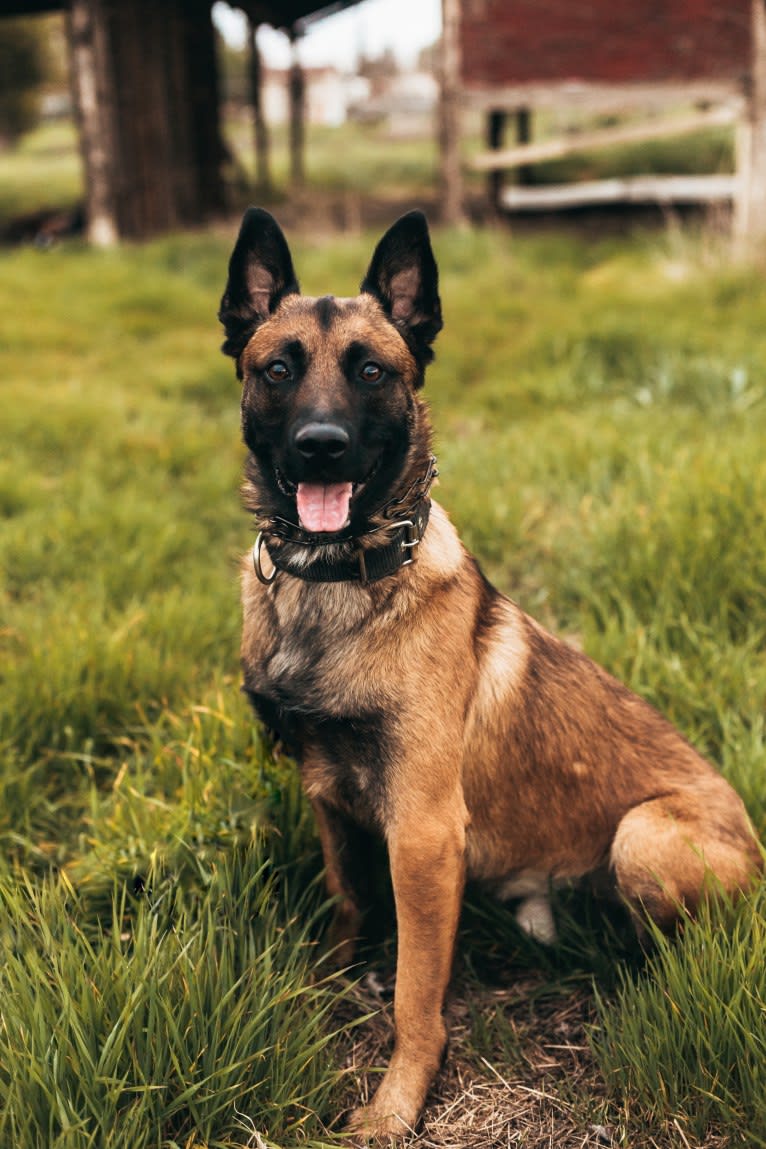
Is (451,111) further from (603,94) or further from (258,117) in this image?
(258,117)

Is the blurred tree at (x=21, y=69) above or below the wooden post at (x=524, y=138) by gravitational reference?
above

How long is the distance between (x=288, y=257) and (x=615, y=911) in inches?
70.8

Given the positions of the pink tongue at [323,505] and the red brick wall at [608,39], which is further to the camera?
the red brick wall at [608,39]

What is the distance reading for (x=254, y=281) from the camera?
7.87 feet

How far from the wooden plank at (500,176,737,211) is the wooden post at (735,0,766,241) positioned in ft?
1.64

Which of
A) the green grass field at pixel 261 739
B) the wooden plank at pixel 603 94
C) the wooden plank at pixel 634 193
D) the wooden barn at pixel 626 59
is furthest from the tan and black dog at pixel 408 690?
the wooden plank at pixel 634 193

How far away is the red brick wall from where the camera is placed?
9.88 m

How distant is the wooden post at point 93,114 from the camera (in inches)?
411

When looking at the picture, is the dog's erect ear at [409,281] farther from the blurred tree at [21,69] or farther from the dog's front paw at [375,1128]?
the blurred tree at [21,69]

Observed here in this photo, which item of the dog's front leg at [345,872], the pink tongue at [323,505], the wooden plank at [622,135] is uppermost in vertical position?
the wooden plank at [622,135]

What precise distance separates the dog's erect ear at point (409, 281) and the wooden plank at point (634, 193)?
30.9 feet

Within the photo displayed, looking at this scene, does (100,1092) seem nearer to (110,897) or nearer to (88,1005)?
(88,1005)

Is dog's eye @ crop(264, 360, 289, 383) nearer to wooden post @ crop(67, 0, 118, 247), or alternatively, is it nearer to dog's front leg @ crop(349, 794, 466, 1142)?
dog's front leg @ crop(349, 794, 466, 1142)

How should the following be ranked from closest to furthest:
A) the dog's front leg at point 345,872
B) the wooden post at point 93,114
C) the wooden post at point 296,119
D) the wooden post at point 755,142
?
the dog's front leg at point 345,872
the wooden post at point 755,142
the wooden post at point 93,114
the wooden post at point 296,119
